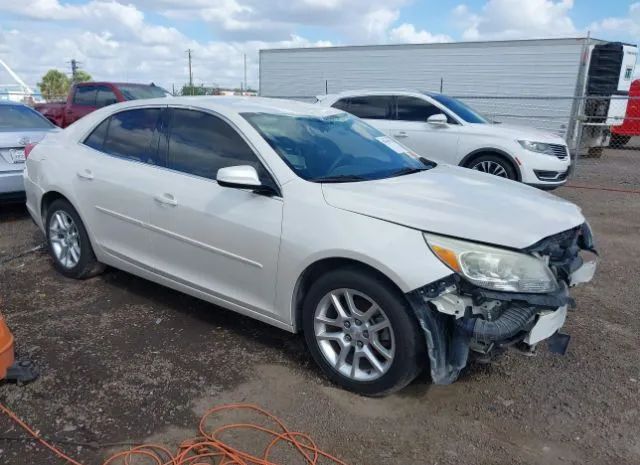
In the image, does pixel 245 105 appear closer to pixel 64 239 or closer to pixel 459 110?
pixel 64 239

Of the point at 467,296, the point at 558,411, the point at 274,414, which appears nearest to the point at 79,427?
the point at 274,414

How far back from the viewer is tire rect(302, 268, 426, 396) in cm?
292

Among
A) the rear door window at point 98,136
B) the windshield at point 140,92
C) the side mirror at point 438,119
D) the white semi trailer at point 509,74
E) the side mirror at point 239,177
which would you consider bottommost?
the side mirror at point 239,177

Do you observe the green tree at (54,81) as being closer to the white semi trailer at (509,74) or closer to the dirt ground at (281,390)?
the white semi trailer at (509,74)

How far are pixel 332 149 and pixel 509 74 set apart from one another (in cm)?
1391

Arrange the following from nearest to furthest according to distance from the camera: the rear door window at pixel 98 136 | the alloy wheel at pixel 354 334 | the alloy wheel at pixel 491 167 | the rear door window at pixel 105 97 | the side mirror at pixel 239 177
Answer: the alloy wheel at pixel 354 334 < the side mirror at pixel 239 177 < the rear door window at pixel 98 136 < the alloy wheel at pixel 491 167 < the rear door window at pixel 105 97

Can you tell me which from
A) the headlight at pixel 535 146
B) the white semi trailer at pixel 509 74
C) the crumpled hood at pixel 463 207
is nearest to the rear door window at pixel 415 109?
the headlight at pixel 535 146

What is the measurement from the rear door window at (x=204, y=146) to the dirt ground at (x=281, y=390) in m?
1.17

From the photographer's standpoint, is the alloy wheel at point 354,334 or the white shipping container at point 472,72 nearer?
the alloy wheel at point 354,334

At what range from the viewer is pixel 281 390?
328 cm

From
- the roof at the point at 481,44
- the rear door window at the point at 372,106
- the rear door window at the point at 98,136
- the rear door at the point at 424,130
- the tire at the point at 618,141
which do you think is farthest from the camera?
the tire at the point at 618,141

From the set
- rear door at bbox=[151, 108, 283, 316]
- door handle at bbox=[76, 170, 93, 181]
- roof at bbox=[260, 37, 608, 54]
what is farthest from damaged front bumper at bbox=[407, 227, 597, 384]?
roof at bbox=[260, 37, 608, 54]

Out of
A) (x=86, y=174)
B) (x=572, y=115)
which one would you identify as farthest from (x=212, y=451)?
(x=572, y=115)

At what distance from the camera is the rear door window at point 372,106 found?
30.8ft
